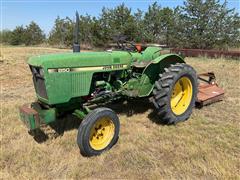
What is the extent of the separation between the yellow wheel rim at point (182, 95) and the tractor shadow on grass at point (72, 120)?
45 cm

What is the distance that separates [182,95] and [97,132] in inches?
84.6

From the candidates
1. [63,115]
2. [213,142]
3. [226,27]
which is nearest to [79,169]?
[63,115]

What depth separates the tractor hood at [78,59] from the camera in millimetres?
3961

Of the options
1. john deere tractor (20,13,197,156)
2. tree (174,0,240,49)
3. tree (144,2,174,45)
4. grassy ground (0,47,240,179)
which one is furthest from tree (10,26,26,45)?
john deere tractor (20,13,197,156)

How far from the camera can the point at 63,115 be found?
4.77m

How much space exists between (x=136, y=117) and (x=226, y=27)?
2015 cm

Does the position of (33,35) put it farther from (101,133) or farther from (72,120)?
(101,133)

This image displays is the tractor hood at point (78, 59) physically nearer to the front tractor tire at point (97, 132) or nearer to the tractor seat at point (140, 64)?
the tractor seat at point (140, 64)

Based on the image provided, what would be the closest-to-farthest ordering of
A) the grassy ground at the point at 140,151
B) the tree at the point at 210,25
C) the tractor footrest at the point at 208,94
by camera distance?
the grassy ground at the point at 140,151 → the tractor footrest at the point at 208,94 → the tree at the point at 210,25

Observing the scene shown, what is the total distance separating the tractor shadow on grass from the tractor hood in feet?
3.66

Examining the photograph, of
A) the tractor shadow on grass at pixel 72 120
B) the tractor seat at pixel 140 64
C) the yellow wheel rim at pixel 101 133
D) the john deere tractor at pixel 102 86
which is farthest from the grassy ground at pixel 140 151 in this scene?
the tractor seat at pixel 140 64

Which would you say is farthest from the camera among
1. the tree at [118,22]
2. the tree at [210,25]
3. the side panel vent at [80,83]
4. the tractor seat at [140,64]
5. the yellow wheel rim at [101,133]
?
the tree at [118,22]

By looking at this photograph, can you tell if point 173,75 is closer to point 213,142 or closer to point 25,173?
point 213,142

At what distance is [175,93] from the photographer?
5.49m
